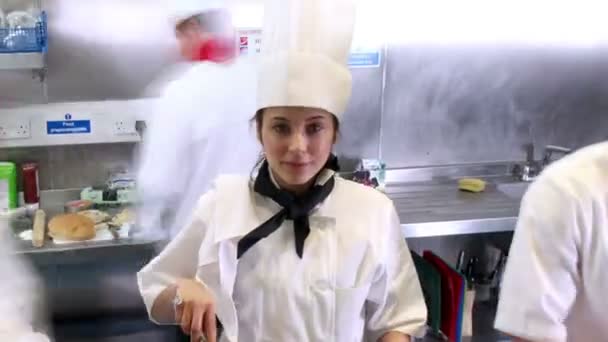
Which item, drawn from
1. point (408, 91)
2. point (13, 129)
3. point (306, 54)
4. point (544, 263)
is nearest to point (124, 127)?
point (13, 129)

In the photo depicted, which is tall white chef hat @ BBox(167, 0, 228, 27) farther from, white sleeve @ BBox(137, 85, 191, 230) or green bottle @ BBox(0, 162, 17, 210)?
green bottle @ BBox(0, 162, 17, 210)

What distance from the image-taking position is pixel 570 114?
2.63 meters

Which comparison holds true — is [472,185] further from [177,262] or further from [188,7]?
[177,262]

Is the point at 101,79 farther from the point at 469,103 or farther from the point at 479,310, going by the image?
the point at 479,310

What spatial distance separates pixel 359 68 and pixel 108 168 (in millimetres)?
902

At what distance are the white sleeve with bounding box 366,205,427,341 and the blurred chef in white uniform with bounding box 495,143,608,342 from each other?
0.25 meters

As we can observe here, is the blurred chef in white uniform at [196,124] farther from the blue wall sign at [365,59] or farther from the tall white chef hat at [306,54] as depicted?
the tall white chef hat at [306,54]

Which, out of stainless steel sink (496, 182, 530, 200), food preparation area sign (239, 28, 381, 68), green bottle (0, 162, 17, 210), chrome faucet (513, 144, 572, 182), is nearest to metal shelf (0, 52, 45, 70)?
green bottle (0, 162, 17, 210)

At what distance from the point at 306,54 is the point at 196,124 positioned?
968 mm

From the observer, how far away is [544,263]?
35.7 inches

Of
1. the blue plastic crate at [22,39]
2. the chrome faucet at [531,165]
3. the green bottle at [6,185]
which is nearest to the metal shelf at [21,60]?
the blue plastic crate at [22,39]

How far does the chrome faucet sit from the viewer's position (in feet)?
8.41

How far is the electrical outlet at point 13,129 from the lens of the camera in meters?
2.22

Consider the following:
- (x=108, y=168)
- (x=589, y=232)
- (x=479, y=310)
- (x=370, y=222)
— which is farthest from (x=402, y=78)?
(x=589, y=232)
